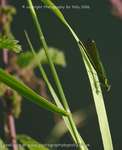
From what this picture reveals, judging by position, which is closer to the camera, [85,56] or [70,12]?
[85,56]

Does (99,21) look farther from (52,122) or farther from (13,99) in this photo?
(13,99)

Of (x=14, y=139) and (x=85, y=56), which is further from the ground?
(x=85, y=56)

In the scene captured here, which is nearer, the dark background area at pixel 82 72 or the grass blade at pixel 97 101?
the grass blade at pixel 97 101

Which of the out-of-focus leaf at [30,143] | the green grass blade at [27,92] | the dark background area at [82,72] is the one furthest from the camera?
the dark background area at [82,72]

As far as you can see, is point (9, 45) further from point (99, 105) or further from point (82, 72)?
point (82, 72)

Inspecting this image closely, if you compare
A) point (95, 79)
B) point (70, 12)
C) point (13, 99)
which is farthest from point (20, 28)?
point (95, 79)

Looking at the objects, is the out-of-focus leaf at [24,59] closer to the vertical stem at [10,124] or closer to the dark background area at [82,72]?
the vertical stem at [10,124]

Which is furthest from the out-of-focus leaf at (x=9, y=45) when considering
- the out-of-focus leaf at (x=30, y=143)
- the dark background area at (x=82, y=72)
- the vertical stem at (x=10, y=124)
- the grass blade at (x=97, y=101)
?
the dark background area at (x=82, y=72)

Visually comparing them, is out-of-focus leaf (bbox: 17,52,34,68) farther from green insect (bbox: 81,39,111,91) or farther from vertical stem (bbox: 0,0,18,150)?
green insect (bbox: 81,39,111,91)
